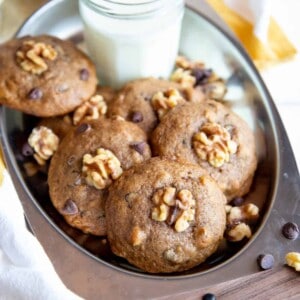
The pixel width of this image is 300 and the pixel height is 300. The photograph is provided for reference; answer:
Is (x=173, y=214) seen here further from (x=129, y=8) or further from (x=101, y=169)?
(x=129, y=8)

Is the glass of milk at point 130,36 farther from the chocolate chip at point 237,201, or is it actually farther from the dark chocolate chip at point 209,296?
the dark chocolate chip at point 209,296

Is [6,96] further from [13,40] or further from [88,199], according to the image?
[88,199]

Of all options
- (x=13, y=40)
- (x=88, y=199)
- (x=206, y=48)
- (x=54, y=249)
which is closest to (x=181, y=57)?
(x=206, y=48)

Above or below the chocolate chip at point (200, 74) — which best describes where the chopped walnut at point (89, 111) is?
above

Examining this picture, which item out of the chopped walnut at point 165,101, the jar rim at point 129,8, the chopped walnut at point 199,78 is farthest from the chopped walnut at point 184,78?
the jar rim at point 129,8

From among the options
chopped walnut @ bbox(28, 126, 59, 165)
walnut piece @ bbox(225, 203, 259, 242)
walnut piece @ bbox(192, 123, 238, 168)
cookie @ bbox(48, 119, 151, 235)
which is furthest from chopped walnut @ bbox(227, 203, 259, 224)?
chopped walnut @ bbox(28, 126, 59, 165)

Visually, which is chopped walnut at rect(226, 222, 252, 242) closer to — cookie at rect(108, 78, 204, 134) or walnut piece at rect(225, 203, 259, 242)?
walnut piece at rect(225, 203, 259, 242)
